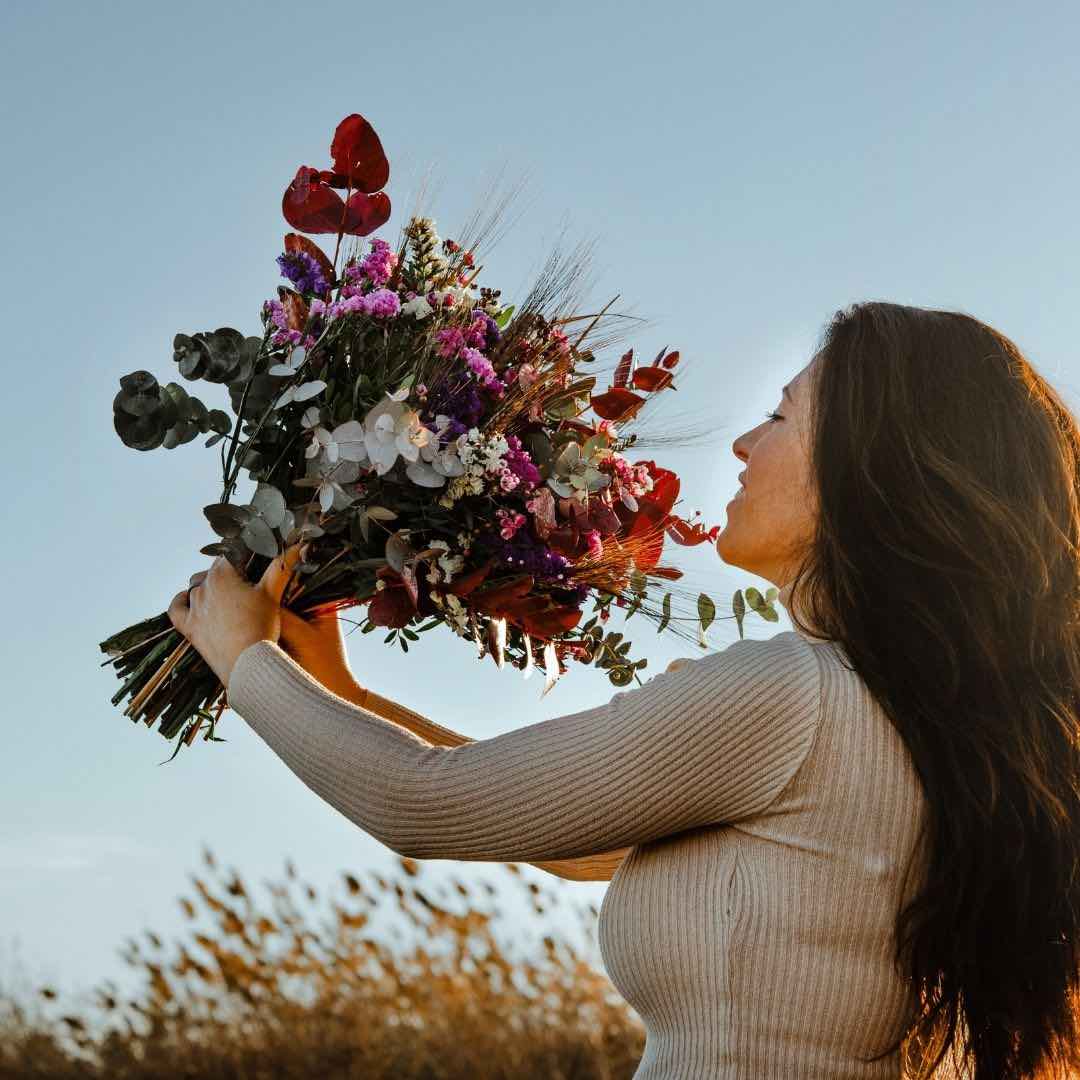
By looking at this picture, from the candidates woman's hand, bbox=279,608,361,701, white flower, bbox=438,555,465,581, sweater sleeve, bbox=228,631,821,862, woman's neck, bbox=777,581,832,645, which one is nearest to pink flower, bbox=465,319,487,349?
white flower, bbox=438,555,465,581

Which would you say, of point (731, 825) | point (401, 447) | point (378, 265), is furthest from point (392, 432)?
point (731, 825)

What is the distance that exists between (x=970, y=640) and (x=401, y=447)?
0.73 meters

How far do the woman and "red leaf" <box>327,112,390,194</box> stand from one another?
0.78 metres

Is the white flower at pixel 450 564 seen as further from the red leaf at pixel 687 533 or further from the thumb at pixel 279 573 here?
the red leaf at pixel 687 533

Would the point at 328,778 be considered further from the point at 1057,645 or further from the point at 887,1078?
the point at 1057,645

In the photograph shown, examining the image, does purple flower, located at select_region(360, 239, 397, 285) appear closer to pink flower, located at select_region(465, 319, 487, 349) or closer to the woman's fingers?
pink flower, located at select_region(465, 319, 487, 349)

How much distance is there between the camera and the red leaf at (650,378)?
197 cm

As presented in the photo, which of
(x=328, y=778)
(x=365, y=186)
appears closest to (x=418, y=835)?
(x=328, y=778)

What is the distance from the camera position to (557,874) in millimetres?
2062

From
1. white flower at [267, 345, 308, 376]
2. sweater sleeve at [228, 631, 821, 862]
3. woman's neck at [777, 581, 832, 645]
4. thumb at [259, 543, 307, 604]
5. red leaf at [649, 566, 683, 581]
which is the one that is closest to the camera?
A: sweater sleeve at [228, 631, 821, 862]

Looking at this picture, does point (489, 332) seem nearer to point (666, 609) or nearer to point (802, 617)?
point (666, 609)

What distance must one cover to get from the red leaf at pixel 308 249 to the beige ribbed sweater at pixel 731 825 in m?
0.84

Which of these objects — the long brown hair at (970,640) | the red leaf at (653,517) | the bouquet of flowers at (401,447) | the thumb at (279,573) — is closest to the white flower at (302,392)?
the bouquet of flowers at (401,447)

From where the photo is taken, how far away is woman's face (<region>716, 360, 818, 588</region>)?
1562 millimetres
